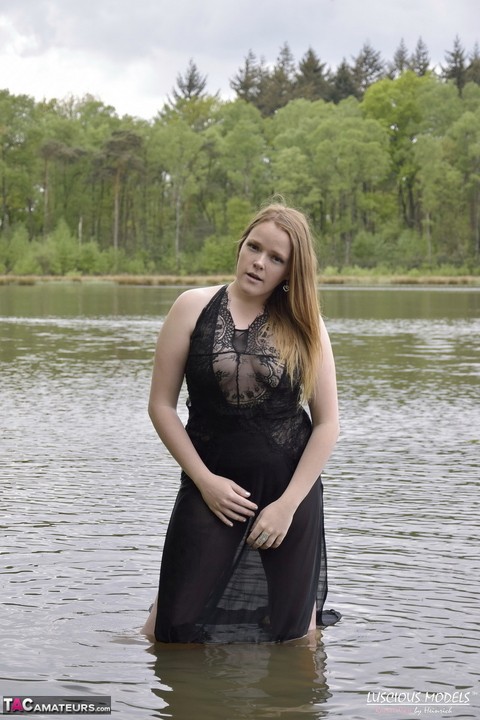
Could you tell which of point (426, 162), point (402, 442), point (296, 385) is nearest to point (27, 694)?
point (296, 385)

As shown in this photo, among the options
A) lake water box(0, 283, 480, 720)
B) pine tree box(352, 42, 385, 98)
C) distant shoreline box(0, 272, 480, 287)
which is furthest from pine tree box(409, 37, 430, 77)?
lake water box(0, 283, 480, 720)

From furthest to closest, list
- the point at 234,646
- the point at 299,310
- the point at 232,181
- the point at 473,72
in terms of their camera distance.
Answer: the point at 473,72
the point at 232,181
the point at 234,646
the point at 299,310

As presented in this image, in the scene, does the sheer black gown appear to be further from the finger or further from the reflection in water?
the reflection in water

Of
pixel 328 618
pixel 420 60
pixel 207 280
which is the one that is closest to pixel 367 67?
pixel 420 60

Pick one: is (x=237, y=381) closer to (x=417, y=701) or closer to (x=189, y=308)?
(x=189, y=308)

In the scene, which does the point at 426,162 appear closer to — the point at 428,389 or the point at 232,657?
the point at 428,389

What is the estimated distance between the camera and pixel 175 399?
4711 mm

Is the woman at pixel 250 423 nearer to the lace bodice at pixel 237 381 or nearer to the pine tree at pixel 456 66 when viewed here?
the lace bodice at pixel 237 381

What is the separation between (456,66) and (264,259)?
447ft

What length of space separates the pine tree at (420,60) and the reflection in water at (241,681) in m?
144

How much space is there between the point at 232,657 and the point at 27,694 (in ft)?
2.56

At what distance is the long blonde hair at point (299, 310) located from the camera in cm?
462

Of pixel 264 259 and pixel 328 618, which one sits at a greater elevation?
pixel 264 259

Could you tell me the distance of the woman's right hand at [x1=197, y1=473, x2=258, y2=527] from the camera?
4.54 metres
